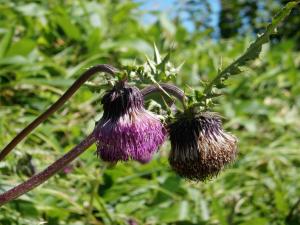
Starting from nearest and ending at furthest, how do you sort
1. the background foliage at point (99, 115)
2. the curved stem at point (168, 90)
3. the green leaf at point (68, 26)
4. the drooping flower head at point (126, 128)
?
the drooping flower head at point (126, 128) → the curved stem at point (168, 90) → the background foliage at point (99, 115) → the green leaf at point (68, 26)

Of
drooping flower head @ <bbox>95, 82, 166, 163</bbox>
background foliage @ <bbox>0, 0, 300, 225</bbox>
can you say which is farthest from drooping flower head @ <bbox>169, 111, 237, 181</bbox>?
background foliage @ <bbox>0, 0, 300, 225</bbox>

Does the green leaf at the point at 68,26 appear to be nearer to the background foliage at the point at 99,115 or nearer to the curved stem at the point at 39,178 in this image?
the background foliage at the point at 99,115

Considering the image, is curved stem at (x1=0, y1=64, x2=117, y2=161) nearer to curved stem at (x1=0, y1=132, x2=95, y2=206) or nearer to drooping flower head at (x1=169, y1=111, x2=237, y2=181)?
curved stem at (x1=0, y1=132, x2=95, y2=206)

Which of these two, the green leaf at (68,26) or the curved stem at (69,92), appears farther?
the green leaf at (68,26)

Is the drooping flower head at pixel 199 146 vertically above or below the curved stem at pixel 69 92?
below

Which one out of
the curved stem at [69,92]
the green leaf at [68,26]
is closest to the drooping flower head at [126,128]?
the curved stem at [69,92]

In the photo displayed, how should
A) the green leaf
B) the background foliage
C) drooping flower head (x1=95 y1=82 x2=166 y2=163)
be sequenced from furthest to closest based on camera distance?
the green leaf → the background foliage → drooping flower head (x1=95 y1=82 x2=166 y2=163)

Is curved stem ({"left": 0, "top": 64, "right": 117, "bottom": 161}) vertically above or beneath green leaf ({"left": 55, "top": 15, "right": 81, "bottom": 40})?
beneath
